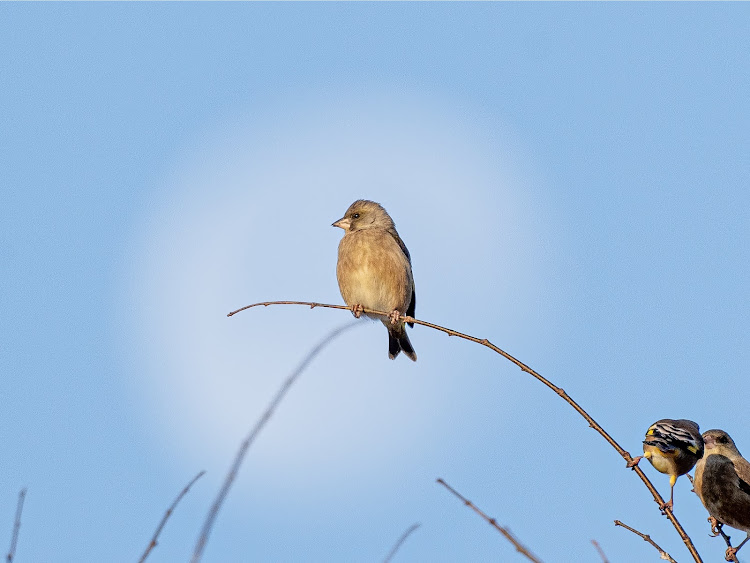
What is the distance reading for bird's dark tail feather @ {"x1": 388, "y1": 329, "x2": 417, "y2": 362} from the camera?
26.9 ft

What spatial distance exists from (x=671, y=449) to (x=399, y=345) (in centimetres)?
411

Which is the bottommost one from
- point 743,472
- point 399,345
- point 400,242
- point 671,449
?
point 671,449

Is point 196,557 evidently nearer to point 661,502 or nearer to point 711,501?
point 661,502

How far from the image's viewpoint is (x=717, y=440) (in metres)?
6.94

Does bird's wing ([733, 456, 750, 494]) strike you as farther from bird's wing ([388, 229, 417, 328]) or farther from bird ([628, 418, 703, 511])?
bird's wing ([388, 229, 417, 328])

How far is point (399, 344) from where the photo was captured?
823cm

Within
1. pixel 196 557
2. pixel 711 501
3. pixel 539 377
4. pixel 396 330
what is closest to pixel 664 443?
pixel 539 377

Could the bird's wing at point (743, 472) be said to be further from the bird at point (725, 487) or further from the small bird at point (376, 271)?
the small bird at point (376, 271)

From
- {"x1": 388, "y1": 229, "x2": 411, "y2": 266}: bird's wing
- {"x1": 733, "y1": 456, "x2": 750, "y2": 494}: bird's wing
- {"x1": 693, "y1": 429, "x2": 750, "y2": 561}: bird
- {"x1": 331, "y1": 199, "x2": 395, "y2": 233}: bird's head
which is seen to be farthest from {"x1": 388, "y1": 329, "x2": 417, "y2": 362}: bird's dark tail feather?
{"x1": 733, "y1": 456, "x2": 750, "y2": 494}: bird's wing

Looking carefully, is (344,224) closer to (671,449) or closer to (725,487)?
(725,487)

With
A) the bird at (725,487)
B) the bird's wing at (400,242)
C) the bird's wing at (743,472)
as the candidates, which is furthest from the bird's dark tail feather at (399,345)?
the bird's wing at (743,472)

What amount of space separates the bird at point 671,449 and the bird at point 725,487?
2025 mm

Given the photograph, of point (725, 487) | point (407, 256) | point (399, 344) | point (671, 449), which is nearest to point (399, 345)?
point (399, 344)

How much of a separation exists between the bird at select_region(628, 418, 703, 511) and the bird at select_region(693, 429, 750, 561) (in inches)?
79.7
